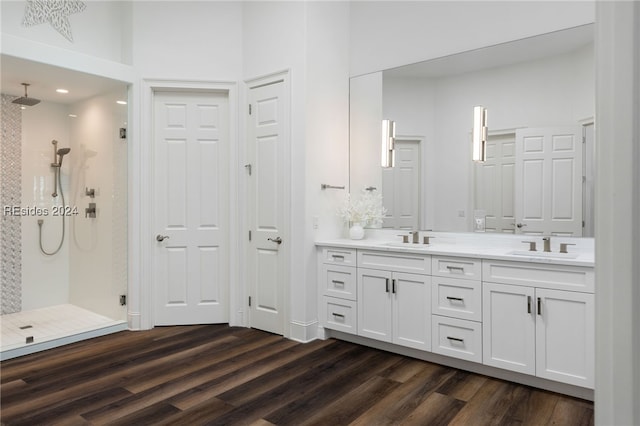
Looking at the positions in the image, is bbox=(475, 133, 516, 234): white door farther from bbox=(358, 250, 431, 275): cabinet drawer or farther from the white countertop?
bbox=(358, 250, 431, 275): cabinet drawer

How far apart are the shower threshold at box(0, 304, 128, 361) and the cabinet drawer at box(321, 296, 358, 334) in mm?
1923

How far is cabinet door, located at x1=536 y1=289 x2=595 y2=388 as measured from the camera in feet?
8.36

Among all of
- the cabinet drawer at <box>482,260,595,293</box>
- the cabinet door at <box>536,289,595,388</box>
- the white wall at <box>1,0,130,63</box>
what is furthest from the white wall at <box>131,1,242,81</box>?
the cabinet door at <box>536,289,595,388</box>

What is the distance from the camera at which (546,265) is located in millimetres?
2686

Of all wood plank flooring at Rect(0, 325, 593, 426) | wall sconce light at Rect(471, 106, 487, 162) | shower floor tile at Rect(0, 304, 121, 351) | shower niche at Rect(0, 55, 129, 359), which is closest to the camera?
wood plank flooring at Rect(0, 325, 593, 426)

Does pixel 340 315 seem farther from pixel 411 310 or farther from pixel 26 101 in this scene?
pixel 26 101

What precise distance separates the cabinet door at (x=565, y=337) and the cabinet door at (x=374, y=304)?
1093mm

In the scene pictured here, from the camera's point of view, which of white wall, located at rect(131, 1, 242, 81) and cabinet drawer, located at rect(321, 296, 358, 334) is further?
white wall, located at rect(131, 1, 242, 81)

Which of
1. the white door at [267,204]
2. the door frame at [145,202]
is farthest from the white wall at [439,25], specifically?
the door frame at [145,202]

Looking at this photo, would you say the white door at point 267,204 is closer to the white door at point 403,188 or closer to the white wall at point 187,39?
the white wall at point 187,39

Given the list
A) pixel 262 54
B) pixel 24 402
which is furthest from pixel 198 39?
pixel 24 402

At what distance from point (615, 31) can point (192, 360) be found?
340 cm

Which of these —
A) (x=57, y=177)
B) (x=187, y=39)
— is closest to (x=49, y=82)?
(x=57, y=177)

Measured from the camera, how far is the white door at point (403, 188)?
386cm
